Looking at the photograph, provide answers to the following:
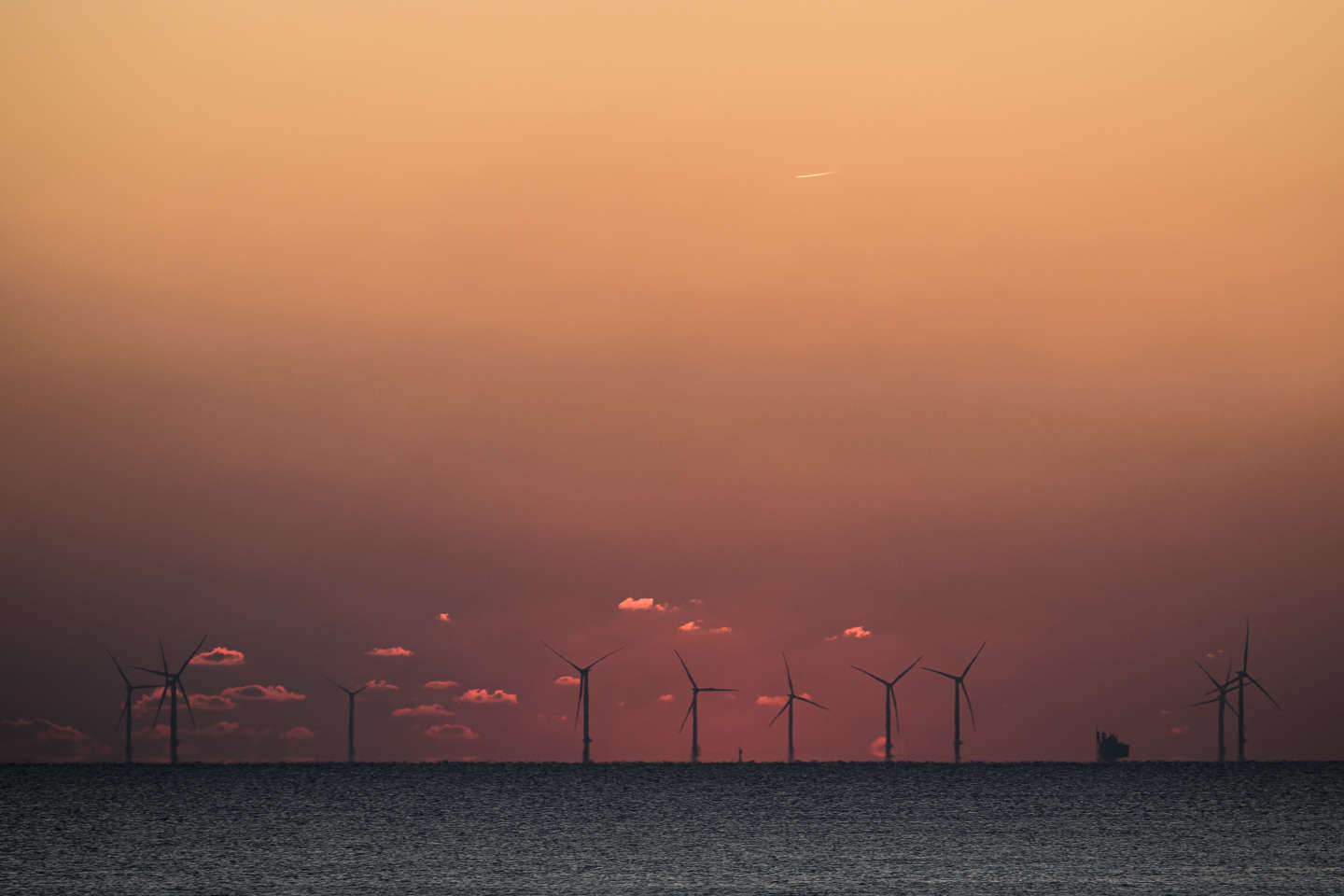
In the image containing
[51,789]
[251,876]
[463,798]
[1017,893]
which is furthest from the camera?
[51,789]

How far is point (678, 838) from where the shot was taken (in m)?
79.8

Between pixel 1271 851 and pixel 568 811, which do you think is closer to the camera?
pixel 1271 851

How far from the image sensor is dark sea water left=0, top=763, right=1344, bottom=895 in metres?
57.4

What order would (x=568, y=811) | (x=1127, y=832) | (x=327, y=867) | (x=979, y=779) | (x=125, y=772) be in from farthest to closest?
(x=125, y=772) < (x=979, y=779) < (x=568, y=811) < (x=1127, y=832) < (x=327, y=867)

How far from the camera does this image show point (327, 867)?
2542 inches

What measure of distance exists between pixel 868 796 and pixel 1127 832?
144 ft

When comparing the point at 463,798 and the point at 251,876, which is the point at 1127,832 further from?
the point at 463,798

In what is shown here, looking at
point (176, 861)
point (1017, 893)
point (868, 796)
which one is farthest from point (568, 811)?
point (1017, 893)

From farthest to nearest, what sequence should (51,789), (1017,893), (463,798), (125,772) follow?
(125,772) < (51,789) < (463,798) < (1017,893)

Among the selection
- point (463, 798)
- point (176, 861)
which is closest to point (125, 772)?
point (463, 798)

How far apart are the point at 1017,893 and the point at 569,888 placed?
16.7 m

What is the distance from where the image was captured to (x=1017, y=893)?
52938mm

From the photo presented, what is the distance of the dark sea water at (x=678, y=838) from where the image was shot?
57.4m

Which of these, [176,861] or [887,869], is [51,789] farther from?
[887,869]
